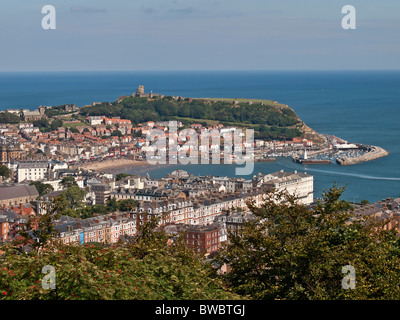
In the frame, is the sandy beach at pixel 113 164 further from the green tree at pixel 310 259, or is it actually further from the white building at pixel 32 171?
the green tree at pixel 310 259

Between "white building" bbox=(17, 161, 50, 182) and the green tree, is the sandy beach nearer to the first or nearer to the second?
"white building" bbox=(17, 161, 50, 182)

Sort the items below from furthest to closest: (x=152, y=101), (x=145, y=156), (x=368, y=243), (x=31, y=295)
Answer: (x=152, y=101) → (x=145, y=156) → (x=368, y=243) → (x=31, y=295)

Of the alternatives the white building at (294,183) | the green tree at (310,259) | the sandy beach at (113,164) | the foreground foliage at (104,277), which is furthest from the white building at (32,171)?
the green tree at (310,259)

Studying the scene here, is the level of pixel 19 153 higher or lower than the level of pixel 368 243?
lower

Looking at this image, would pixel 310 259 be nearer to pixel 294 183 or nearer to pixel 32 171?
pixel 294 183

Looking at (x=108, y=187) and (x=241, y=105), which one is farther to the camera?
(x=241, y=105)

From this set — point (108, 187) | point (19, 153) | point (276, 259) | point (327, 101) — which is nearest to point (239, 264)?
point (276, 259)
